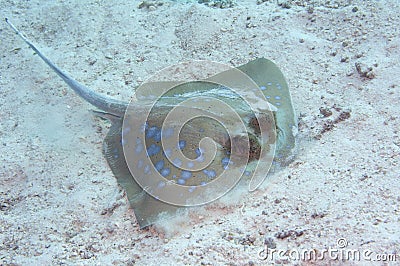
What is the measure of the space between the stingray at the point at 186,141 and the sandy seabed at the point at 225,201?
0.55ft

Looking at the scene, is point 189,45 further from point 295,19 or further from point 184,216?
point 184,216

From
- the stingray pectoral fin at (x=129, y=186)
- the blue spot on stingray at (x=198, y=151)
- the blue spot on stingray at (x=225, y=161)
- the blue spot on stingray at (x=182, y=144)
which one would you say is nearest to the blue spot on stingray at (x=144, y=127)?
the stingray pectoral fin at (x=129, y=186)

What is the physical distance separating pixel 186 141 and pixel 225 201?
2.08 feet

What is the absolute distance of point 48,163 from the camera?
12.2 ft

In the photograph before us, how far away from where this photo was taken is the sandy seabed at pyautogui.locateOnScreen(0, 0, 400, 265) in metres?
2.45

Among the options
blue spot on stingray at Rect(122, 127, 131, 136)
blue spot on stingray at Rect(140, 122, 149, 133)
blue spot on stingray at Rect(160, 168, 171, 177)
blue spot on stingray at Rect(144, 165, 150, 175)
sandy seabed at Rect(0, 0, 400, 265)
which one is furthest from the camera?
blue spot on stingray at Rect(122, 127, 131, 136)

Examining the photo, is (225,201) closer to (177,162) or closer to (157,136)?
(177,162)

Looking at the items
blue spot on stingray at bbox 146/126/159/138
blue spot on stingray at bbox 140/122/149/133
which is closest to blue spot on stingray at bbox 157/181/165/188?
blue spot on stingray at bbox 146/126/159/138

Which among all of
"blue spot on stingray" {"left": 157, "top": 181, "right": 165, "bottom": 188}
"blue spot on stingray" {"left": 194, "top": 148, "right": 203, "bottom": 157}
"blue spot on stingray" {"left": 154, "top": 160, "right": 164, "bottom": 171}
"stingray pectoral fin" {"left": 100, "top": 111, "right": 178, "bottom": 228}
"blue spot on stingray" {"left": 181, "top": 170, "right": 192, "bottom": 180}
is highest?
"blue spot on stingray" {"left": 194, "top": 148, "right": 203, "bottom": 157}

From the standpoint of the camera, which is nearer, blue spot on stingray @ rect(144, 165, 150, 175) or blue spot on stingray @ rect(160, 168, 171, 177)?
blue spot on stingray @ rect(160, 168, 171, 177)

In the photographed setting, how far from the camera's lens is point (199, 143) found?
3025 mm

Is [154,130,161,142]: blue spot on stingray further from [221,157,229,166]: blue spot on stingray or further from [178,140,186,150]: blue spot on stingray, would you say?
[221,157,229,166]: blue spot on stingray

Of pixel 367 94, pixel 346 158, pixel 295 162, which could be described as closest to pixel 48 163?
pixel 295 162

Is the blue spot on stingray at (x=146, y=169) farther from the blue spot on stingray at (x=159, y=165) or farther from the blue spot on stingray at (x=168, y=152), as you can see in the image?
the blue spot on stingray at (x=168, y=152)
